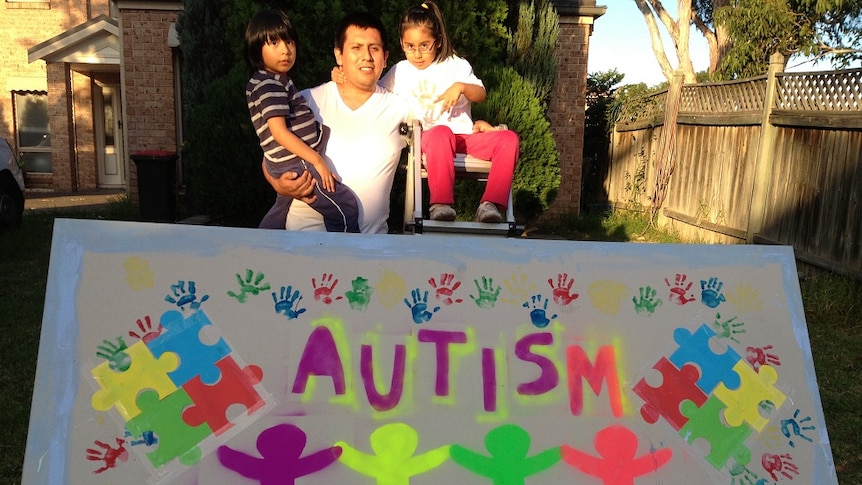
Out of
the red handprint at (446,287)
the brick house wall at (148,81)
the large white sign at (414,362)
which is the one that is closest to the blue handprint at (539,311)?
the large white sign at (414,362)

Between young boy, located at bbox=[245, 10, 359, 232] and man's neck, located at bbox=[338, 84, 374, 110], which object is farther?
man's neck, located at bbox=[338, 84, 374, 110]

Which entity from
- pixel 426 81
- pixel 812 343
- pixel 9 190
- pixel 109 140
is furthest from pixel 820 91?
pixel 109 140

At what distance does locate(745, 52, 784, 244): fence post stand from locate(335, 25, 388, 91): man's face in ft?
17.3

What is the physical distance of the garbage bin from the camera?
7676 millimetres

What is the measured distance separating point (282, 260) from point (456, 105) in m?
2.02

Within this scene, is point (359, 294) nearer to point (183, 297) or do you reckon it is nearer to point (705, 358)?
point (183, 297)

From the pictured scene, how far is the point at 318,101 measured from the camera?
9.39 ft

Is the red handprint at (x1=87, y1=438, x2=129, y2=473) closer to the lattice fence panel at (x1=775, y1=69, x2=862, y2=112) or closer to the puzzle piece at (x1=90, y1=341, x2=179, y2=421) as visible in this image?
the puzzle piece at (x1=90, y1=341, x2=179, y2=421)

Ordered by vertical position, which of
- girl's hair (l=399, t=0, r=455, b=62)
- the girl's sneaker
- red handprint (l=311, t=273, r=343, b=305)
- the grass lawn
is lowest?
the grass lawn

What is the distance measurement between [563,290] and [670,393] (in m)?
0.36

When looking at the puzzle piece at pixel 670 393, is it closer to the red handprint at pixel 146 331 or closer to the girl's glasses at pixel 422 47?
the red handprint at pixel 146 331

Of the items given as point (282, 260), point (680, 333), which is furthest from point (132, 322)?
point (680, 333)

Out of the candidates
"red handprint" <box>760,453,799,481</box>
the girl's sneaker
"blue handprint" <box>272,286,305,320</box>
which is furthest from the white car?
"red handprint" <box>760,453,799,481</box>

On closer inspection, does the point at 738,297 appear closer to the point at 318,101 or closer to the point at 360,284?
the point at 360,284
